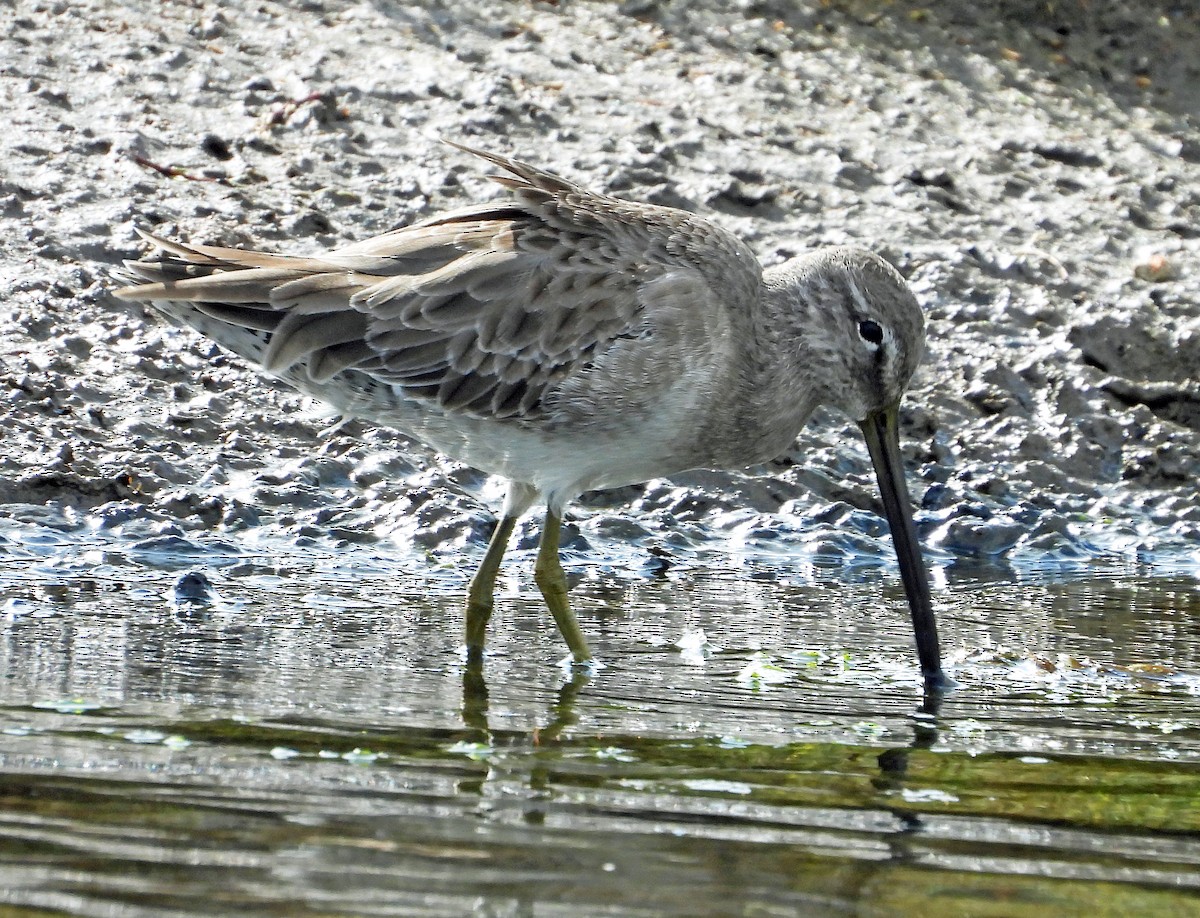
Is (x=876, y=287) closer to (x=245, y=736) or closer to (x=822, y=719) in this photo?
(x=822, y=719)

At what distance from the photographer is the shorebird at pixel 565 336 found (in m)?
5.52

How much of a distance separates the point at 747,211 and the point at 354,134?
1.99m

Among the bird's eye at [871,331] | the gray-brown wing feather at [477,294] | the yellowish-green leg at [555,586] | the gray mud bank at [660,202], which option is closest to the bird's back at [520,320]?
the gray-brown wing feather at [477,294]

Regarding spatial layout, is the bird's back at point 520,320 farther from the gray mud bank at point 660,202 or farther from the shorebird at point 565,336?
the gray mud bank at point 660,202

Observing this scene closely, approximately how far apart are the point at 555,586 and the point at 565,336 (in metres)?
0.82

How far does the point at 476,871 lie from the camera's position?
3225 mm

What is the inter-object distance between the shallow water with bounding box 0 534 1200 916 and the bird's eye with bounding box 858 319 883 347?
3.16 ft

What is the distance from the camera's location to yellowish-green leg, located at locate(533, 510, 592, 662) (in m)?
5.50

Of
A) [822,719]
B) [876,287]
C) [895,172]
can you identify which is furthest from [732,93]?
[822,719]

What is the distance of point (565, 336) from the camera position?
5547 millimetres

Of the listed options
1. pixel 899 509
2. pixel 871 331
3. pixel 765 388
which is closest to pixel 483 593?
pixel 765 388

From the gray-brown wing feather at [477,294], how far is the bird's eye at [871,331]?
40 centimetres

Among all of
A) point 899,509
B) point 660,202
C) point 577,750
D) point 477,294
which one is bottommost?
point 577,750

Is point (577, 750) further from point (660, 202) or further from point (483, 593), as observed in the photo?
point (660, 202)
